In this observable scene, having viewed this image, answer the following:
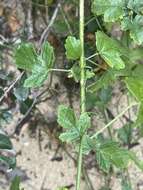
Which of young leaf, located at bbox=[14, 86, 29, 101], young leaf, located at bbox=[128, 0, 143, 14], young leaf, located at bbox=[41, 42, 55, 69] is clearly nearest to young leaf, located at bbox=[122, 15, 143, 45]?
young leaf, located at bbox=[128, 0, 143, 14]

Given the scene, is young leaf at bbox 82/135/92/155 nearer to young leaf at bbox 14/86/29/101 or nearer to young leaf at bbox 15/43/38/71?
young leaf at bbox 15/43/38/71

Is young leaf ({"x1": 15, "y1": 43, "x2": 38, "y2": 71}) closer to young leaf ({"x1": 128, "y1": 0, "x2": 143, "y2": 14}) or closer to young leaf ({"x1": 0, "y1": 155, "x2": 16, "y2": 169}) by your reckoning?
young leaf ({"x1": 128, "y1": 0, "x2": 143, "y2": 14})

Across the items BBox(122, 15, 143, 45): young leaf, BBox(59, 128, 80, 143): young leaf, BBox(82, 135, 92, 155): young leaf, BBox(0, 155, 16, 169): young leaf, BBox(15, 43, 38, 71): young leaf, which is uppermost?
BBox(122, 15, 143, 45): young leaf

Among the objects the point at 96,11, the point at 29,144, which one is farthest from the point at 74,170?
the point at 96,11

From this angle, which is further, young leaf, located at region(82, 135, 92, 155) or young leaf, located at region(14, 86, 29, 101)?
young leaf, located at region(14, 86, 29, 101)

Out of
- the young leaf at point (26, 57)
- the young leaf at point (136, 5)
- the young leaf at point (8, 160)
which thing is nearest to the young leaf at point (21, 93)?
the young leaf at point (8, 160)

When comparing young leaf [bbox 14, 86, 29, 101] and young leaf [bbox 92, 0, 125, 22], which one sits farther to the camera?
young leaf [bbox 14, 86, 29, 101]

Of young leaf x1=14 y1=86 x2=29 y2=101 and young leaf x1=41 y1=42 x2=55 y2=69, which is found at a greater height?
young leaf x1=41 y1=42 x2=55 y2=69

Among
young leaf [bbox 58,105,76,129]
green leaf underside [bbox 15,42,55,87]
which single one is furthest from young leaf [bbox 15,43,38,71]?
young leaf [bbox 58,105,76,129]
